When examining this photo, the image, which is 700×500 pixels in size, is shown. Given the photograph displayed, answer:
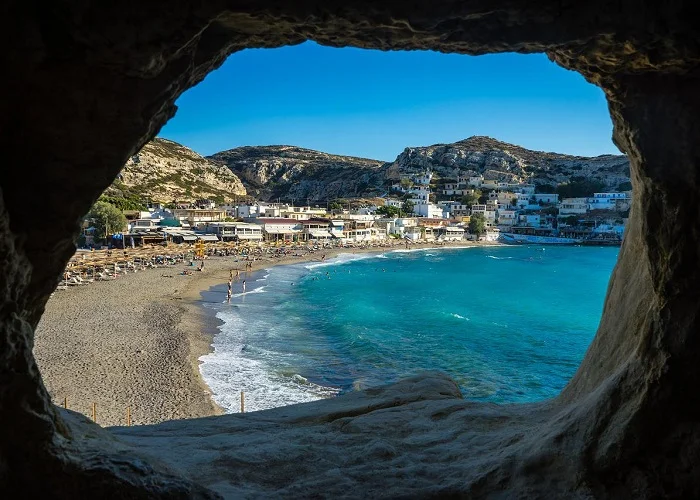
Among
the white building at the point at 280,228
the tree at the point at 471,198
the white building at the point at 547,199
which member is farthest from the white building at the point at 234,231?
the white building at the point at 547,199

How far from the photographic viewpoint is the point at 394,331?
99.9 ft

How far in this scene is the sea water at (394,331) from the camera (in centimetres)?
2017

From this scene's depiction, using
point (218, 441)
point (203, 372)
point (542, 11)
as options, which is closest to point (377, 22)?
point (542, 11)

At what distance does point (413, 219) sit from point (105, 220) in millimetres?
65250

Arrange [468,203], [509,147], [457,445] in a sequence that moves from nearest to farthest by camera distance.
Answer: [457,445]
[468,203]
[509,147]

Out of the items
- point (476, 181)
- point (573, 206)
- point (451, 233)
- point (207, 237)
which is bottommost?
point (451, 233)

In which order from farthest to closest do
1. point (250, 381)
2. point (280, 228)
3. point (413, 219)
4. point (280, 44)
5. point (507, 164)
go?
point (507, 164), point (413, 219), point (280, 228), point (250, 381), point (280, 44)

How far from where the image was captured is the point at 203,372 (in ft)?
66.6

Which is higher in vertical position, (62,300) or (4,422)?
(4,422)

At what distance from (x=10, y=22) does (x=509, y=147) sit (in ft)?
614

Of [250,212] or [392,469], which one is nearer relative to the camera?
[392,469]

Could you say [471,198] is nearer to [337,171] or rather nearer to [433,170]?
[433,170]

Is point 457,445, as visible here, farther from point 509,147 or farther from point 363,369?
point 509,147

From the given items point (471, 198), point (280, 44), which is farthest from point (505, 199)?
point (280, 44)
